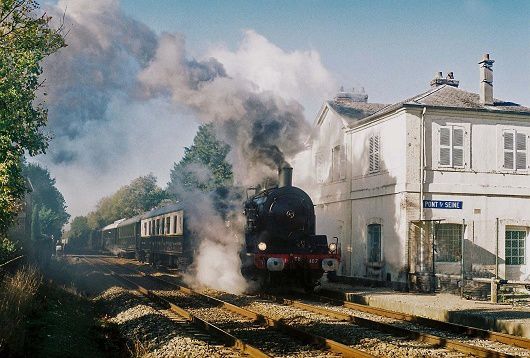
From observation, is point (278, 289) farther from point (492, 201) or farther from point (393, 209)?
point (492, 201)

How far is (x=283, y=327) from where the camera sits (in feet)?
35.6

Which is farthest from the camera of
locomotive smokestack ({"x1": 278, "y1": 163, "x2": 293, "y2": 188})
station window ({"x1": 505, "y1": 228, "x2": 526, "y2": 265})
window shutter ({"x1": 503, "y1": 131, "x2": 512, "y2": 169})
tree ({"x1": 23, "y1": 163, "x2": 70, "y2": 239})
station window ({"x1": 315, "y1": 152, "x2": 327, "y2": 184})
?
tree ({"x1": 23, "y1": 163, "x2": 70, "y2": 239})

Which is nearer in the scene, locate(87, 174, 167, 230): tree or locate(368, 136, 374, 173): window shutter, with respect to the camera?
locate(368, 136, 374, 173): window shutter

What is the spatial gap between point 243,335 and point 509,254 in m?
13.6

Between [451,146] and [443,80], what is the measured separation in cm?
485

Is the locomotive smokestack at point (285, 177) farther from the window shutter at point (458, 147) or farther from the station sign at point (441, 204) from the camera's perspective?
the window shutter at point (458, 147)

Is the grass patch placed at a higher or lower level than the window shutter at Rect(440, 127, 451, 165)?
lower

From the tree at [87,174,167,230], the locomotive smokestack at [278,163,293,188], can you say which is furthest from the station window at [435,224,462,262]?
the tree at [87,174,167,230]

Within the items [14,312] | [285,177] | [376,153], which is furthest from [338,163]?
[14,312]

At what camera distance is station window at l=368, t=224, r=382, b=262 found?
22.3 m

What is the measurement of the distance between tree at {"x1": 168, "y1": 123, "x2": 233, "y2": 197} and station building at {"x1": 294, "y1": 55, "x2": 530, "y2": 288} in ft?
111

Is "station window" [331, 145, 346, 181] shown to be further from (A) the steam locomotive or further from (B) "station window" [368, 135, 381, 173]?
(A) the steam locomotive

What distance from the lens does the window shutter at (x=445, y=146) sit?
20.9 meters

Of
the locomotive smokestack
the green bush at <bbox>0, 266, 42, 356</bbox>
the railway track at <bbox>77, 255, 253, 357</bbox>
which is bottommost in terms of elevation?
the railway track at <bbox>77, 255, 253, 357</bbox>
